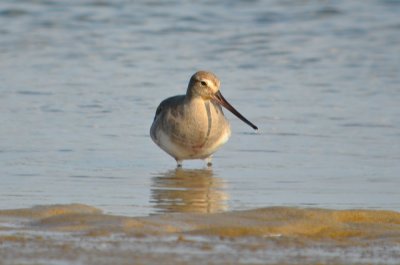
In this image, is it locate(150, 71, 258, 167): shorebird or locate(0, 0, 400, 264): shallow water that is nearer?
locate(0, 0, 400, 264): shallow water

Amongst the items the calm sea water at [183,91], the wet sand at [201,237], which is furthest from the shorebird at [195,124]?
the wet sand at [201,237]

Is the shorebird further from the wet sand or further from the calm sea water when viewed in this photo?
the wet sand

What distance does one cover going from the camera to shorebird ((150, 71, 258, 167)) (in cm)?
916

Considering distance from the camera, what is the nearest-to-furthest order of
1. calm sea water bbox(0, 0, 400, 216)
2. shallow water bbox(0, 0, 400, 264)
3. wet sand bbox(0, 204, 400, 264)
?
wet sand bbox(0, 204, 400, 264) < shallow water bbox(0, 0, 400, 264) < calm sea water bbox(0, 0, 400, 216)

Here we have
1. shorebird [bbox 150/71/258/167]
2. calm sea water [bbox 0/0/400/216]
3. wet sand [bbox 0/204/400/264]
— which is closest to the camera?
wet sand [bbox 0/204/400/264]

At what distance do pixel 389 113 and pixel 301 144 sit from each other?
145cm

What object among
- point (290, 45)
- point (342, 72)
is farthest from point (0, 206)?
point (290, 45)

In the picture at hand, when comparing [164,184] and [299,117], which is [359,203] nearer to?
[164,184]

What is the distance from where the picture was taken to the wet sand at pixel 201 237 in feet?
17.6

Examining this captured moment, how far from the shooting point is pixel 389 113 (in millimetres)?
10570

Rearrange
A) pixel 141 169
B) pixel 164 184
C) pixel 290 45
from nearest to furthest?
1. pixel 164 184
2. pixel 141 169
3. pixel 290 45

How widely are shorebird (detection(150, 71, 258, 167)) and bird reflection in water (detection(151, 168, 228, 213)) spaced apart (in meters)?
0.19

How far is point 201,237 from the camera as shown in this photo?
19.3 feet

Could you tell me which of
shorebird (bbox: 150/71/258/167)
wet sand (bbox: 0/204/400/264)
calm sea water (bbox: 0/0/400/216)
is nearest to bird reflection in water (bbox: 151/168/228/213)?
calm sea water (bbox: 0/0/400/216)
